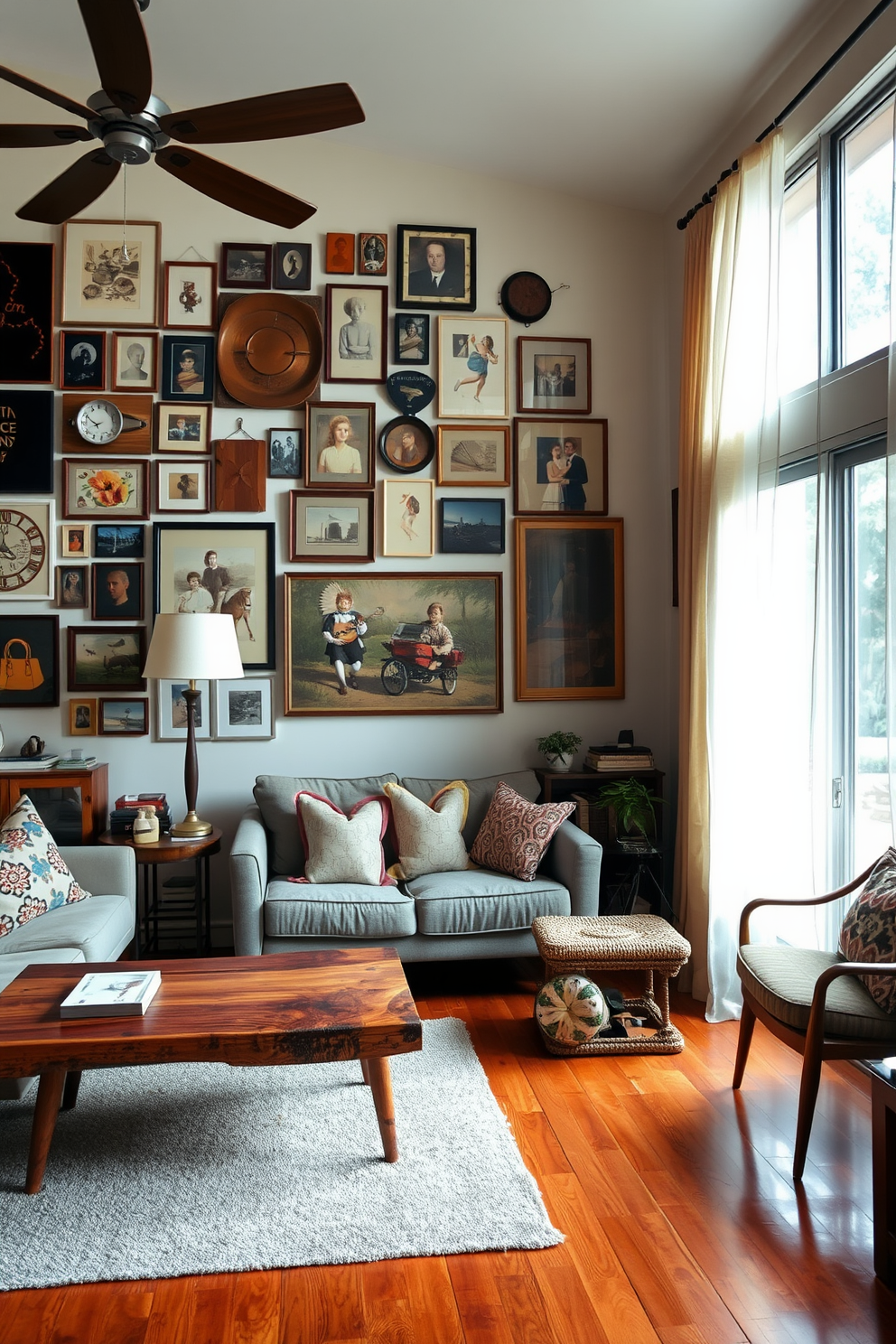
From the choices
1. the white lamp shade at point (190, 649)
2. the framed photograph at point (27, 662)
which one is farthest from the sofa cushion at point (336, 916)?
the framed photograph at point (27, 662)

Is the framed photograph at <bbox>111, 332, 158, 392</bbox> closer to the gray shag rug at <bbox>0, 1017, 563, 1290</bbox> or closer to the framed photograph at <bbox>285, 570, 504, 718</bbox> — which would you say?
the framed photograph at <bbox>285, 570, 504, 718</bbox>

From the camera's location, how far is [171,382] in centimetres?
468

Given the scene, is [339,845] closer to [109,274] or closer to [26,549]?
[26,549]

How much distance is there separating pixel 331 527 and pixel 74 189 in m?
2.20

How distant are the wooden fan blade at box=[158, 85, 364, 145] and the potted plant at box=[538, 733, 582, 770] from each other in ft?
9.70

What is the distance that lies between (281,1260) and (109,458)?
361 cm

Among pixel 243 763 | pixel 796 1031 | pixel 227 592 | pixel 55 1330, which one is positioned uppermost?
pixel 227 592

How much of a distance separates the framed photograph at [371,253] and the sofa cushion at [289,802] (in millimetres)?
2515

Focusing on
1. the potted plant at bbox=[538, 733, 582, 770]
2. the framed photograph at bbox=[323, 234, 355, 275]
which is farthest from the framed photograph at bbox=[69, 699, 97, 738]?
the framed photograph at bbox=[323, 234, 355, 275]

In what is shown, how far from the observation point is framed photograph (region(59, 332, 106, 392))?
15.2ft

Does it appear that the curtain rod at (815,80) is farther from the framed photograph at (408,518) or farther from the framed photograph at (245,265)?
the framed photograph at (245,265)

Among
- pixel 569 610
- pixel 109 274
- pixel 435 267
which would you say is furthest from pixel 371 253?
pixel 569 610

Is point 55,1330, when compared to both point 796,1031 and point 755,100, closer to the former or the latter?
point 796,1031

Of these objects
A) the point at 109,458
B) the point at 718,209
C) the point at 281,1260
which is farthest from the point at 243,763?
the point at 718,209
